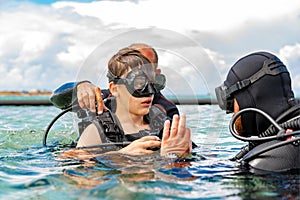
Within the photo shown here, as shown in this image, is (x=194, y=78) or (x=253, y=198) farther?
(x=194, y=78)

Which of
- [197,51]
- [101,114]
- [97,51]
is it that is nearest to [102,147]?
[101,114]

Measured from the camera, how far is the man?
2.74 m

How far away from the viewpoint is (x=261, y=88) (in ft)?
9.44

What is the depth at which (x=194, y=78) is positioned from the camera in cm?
345

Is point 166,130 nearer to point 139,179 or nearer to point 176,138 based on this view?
point 176,138

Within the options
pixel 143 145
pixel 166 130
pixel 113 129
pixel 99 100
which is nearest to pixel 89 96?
pixel 99 100

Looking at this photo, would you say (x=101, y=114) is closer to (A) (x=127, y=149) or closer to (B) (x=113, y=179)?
(A) (x=127, y=149)

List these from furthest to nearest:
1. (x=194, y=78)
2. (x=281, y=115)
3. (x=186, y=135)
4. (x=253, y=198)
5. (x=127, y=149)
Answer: (x=194, y=78), (x=127, y=149), (x=186, y=135), (x=281, y=115), (x=253, y=198)

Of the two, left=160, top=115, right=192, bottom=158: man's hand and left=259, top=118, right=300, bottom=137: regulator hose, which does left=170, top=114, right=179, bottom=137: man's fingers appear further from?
left=259, top=118, right=300, bottom=137: regulator hose

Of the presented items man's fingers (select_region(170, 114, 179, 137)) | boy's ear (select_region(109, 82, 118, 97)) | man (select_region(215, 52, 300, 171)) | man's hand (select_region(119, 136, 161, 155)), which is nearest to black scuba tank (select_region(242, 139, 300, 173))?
man (select_region(215, 52, 300, 171))

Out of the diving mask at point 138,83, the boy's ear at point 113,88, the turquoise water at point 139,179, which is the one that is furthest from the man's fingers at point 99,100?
the turquoise water at point 139,179

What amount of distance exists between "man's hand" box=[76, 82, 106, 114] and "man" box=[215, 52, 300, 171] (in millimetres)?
1096

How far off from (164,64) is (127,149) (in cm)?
77

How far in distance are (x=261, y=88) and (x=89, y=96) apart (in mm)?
1524
